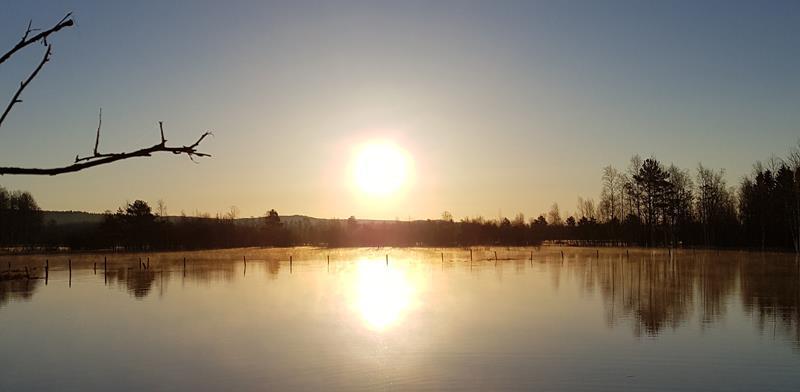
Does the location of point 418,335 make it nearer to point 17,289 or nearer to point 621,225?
point 17,289

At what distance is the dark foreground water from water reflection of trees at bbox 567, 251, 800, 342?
124 millimetres

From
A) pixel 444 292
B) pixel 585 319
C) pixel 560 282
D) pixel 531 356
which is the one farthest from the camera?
pixel 560 282

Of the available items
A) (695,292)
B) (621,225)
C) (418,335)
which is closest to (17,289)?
(418,335)

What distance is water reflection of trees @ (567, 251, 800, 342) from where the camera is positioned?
25859mm

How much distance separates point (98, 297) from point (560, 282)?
30.7 metres

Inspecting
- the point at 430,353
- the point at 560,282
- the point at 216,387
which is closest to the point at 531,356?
the point at 430,353

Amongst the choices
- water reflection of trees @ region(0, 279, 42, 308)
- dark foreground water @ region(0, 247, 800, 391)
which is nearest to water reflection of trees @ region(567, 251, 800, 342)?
dark foreground water @ region(0, 247, 800, 391)

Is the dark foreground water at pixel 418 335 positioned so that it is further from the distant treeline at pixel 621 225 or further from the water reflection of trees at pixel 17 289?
the distant treeline at pixel 621 225

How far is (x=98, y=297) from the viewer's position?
133ft

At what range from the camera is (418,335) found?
23.5 meters

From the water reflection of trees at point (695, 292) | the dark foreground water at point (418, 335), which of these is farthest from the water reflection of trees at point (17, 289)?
the water reflection of trees at point (695, 292)

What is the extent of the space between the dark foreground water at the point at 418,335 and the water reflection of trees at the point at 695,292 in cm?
12

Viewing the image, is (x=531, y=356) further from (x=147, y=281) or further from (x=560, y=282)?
(x=147, y=281)

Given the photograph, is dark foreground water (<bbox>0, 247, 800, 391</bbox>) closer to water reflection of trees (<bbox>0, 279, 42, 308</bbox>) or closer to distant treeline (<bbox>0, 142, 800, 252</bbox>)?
water reflection of trees (<bbox>0, 279, 42, 308</bbox>)
